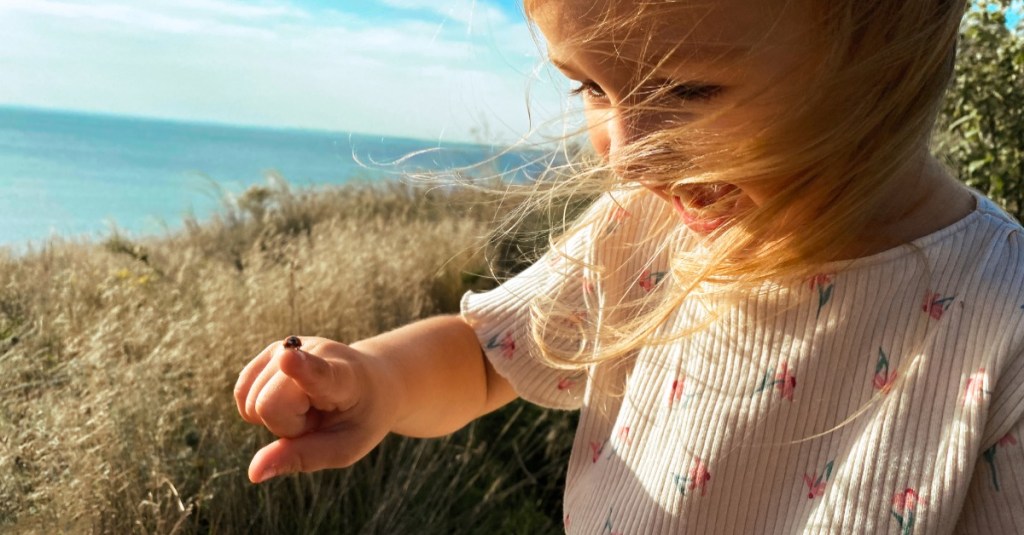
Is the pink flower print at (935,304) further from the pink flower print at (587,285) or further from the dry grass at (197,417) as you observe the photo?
the dry grass at (197,417)

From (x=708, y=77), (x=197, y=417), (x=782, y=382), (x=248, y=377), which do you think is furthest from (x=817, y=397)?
(x=197, y=417)

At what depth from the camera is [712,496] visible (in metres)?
0.93

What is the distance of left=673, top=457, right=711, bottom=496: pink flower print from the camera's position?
937 mm

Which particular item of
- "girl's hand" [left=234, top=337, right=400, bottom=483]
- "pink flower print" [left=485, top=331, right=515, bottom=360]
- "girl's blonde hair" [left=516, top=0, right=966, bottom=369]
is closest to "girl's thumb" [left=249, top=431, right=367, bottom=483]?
"girl's hand" [left=234, top=337, right=400, bottom=483]

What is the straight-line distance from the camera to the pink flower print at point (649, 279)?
1075 mm

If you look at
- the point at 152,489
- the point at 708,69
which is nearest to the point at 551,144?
the point at 708,69

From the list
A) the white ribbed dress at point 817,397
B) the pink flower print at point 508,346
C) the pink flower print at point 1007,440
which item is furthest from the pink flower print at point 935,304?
the pink flower print at point 508,346

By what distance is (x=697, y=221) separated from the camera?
940 mm

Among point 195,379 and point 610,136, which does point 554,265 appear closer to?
point 610,136

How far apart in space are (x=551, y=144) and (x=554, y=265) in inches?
8.3

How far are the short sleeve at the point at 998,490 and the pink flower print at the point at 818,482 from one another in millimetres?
128

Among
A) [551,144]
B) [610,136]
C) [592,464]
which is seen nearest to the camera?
[610,136]

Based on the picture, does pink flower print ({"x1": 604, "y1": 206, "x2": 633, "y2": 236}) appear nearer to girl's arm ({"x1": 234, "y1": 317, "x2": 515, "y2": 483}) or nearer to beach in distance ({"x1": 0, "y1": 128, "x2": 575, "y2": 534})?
beach in distance ({"x1": 0, "y1": 128, "x2": 575, "y2": 534})

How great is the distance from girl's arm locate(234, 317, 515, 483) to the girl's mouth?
1.20 ft
